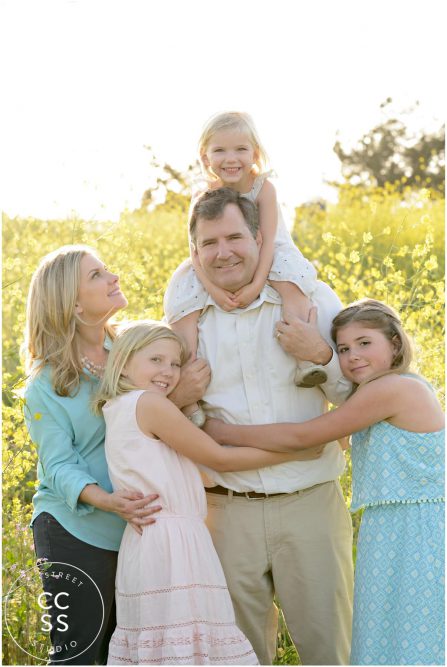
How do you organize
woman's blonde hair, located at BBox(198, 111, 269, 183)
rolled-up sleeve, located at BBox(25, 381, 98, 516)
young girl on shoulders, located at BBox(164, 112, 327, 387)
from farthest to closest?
1. woman's blonde hair, located at BBox(198, 111, 269, 183)
2. young girl on shoulders, located at BBox(164, 112, 327, 387)
3. rolled-up sleeve, located at BBox(25, 381, 98, 516)

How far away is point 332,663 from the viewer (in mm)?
3650

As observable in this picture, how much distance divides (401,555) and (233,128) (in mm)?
1944

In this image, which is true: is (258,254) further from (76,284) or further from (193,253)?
(76,284)

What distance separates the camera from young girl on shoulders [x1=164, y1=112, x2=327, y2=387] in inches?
145

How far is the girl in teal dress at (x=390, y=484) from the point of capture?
3.35m

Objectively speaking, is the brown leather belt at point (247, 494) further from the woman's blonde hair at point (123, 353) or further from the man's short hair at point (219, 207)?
the man's short hair at point (219, 207)

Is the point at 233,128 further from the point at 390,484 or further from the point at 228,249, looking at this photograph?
the point at 390,484

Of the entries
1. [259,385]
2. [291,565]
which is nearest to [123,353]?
[259,385]

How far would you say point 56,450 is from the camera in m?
3.47

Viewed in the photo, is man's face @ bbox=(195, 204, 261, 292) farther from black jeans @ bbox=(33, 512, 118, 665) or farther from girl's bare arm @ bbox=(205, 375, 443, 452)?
black jeans @ bbox=(33, 512, 118, 665)

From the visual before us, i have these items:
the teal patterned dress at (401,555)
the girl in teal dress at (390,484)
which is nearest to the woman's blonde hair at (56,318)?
the girl in teal dress at (390,484)

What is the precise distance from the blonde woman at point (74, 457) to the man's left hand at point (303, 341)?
345 millimetres

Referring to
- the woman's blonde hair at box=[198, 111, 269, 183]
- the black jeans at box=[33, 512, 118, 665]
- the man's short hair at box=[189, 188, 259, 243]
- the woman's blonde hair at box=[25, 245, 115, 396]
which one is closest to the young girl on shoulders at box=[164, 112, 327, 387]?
the woman's blonde hair at box=[198, 111, 269, 183]

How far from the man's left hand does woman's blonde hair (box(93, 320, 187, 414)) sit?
0.41 meters
